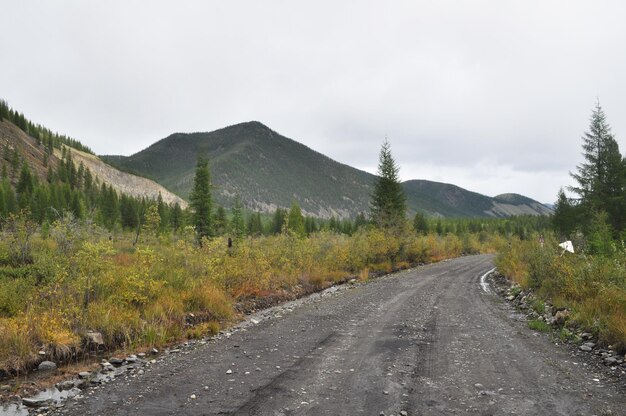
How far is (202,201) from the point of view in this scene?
144ft

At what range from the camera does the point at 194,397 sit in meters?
6.91

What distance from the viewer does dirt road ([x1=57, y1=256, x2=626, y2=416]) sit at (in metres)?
6.45

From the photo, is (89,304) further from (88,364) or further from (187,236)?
(187,236)

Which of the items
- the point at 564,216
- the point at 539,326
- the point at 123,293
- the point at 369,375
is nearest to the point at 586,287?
the point at 539,326

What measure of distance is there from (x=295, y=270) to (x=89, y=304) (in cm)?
1253

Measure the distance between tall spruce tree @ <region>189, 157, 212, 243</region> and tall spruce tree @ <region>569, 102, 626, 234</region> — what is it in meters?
39.8

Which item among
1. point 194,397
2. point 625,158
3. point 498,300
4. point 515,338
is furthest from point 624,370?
point 625,158

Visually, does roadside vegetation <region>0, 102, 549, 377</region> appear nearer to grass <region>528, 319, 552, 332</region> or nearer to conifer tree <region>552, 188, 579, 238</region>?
grass <region>528, 319, 552, 332</region>

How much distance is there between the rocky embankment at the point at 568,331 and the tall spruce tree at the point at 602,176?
27369 millimetres

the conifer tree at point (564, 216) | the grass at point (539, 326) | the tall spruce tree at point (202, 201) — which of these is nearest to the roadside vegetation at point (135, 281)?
the grass at point (539, 326)

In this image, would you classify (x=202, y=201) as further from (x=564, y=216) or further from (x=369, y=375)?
(x=564, y=216)

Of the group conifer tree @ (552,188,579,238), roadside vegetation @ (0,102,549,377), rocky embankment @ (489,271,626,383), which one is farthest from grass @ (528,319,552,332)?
conifer tree @ (552,188,579,238)

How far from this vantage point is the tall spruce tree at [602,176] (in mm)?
37844

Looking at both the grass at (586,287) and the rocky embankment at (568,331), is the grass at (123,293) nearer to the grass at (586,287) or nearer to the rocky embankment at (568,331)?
the rocky embankment at (568,331)
